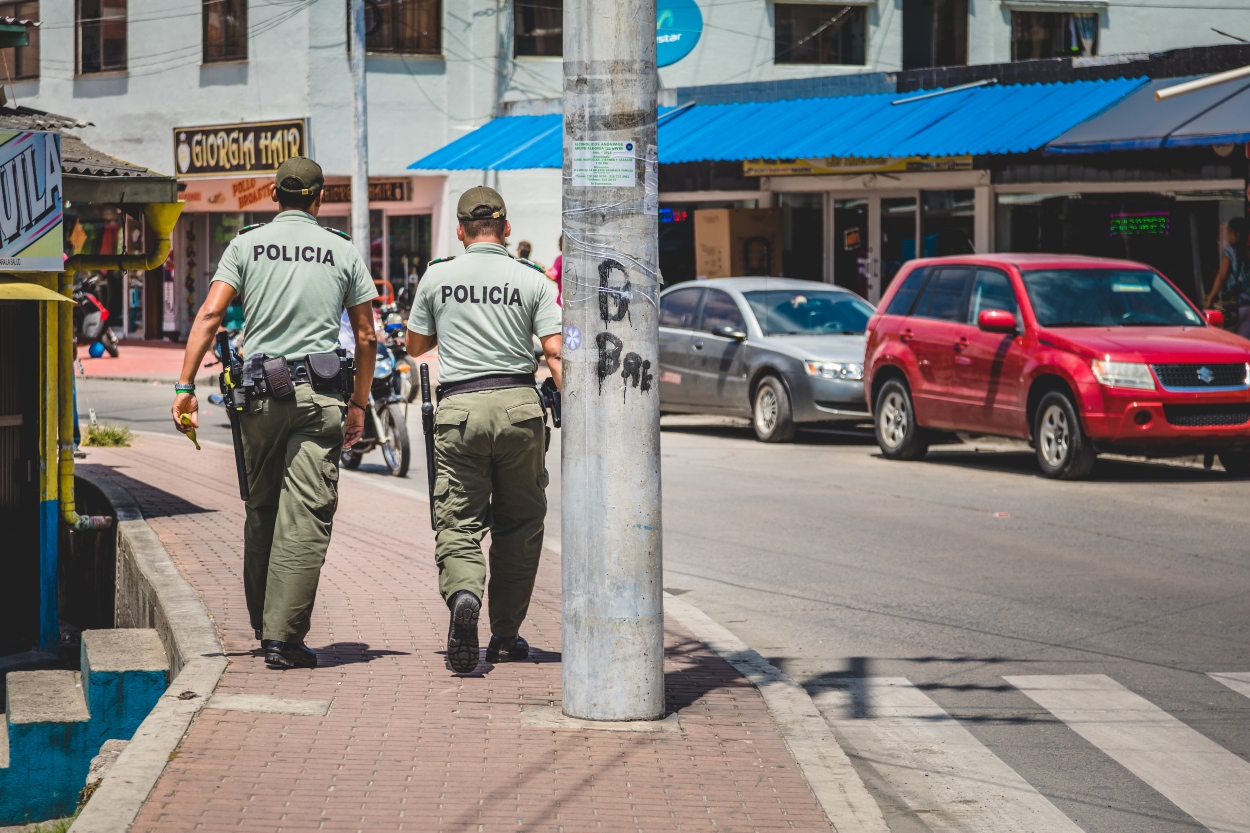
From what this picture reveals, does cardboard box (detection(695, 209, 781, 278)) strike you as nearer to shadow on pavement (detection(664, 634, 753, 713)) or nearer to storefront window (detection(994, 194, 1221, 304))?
storefront window (detection(994, 194, 1221, 304))

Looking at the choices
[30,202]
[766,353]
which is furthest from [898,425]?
[30,202]

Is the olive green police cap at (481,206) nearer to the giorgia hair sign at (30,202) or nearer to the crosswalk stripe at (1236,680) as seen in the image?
the giorgia hair sign at (30,202)

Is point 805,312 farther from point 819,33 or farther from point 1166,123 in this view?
point 819,33

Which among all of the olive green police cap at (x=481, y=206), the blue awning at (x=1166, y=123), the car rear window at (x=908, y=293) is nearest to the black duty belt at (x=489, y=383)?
the olive green police cap at (x=481, y=206)

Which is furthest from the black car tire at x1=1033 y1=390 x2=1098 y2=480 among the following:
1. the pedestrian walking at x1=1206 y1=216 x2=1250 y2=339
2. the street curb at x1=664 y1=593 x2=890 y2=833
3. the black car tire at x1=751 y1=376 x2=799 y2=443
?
the street curb at x1=664 y1=593 x2=890 y2=833

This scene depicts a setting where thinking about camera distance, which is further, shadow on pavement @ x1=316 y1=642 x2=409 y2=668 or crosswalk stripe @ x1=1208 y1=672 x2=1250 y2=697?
crosswalk stripe @ x1=1208 y1=672 x2=1250 y2=697

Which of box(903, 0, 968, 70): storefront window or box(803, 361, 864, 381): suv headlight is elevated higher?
box(903, 0, 968, 70): storefront window

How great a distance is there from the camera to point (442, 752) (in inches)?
206

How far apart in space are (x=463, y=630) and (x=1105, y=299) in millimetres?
9426

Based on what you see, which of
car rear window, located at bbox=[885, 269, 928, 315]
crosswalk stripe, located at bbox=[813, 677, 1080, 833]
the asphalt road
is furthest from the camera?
car rear window, located at bbox=[885, 269, 928, 315]

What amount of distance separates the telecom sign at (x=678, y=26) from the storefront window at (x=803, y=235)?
2.93m

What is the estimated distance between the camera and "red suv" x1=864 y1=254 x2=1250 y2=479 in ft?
42.1

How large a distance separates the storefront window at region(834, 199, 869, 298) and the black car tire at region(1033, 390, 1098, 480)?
11.2m

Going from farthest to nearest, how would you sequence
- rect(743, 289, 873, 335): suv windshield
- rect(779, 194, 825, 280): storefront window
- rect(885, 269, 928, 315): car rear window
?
rect(779, 194, 825, 280): storefront window → rect(743, 289, 873, 335): suv windshield → rect(885, 269, 928, 315): car rear window
